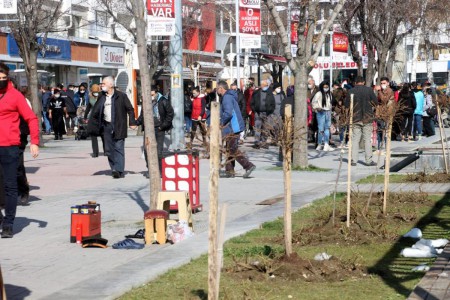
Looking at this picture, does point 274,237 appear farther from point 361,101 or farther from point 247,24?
point 247,24

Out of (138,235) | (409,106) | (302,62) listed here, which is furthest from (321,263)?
Result: (409,106)

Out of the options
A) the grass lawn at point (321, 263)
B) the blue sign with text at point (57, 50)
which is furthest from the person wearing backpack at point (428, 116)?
the grass lawn at point (321, 263)

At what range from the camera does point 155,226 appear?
10867 mm

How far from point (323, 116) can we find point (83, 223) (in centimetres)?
1719

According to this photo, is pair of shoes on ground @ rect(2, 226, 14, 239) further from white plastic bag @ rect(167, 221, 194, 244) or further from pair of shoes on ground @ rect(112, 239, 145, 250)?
white plastic bag @ rect(167, 221, 194, 244)

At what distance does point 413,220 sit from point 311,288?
425 centimetres

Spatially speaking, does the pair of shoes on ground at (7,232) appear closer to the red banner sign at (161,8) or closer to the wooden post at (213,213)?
the wooden post at (213,213)

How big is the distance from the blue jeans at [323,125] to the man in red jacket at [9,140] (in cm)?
1639

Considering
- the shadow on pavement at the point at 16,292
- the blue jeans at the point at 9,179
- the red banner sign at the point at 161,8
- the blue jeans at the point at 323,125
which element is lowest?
the blue jeans at the point at 323,125

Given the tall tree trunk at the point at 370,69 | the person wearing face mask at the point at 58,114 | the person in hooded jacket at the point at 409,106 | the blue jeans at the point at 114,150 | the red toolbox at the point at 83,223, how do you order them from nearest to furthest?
the red toolbox at the point at 83,223 → the blue jeans at the point at 114,150 → the tall tree trunk at the point at 370,69 → the person in hooded jacket at the point at 409,106 → the person wearing face mask at the point at 58,114

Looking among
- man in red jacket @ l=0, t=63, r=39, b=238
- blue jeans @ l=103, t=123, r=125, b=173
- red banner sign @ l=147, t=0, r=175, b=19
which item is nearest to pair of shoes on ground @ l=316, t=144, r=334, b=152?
red banner sign @ l=147, t=0, r=175, b=19

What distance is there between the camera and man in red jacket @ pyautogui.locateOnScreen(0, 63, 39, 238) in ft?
37.8

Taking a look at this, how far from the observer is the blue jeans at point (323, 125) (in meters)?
27.5

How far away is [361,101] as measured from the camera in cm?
2172
